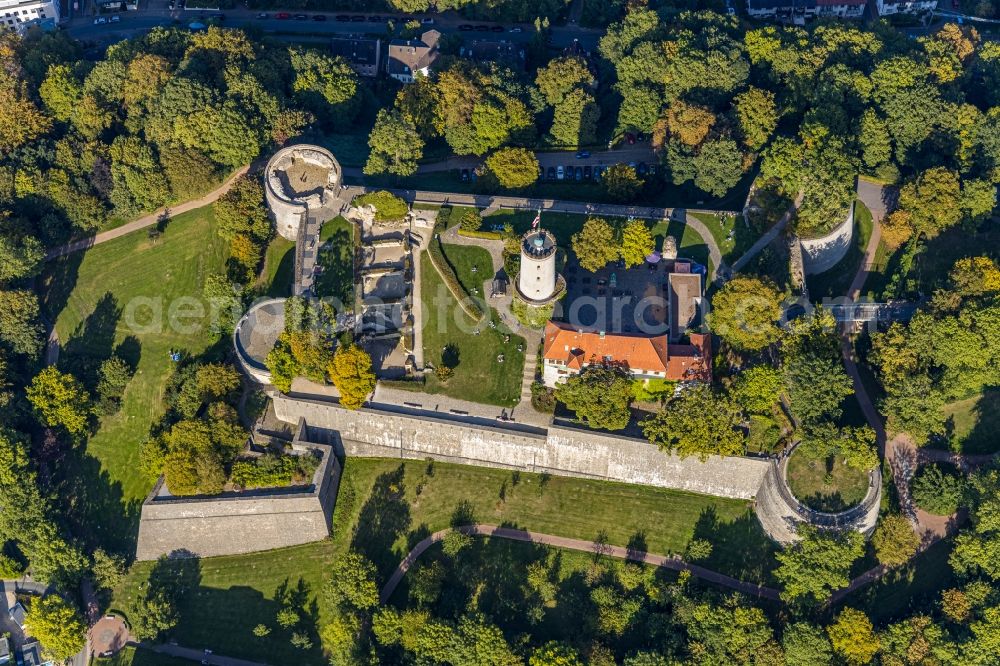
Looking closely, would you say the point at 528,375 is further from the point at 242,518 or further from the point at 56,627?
the point at 56,627

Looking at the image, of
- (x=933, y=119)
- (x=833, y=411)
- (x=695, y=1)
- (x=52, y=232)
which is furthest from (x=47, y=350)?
(x=933, y=119)

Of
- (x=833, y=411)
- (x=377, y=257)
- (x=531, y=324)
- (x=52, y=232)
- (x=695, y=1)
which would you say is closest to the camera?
(x=833, y=411)

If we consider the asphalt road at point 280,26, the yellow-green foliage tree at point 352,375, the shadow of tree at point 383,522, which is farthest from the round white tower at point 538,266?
the asphalt road at point 280,26

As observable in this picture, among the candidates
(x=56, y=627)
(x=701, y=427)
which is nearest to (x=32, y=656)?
(x=56, y=627)

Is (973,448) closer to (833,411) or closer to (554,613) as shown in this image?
(833,411)

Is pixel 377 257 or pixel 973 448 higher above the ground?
pixel 377 257

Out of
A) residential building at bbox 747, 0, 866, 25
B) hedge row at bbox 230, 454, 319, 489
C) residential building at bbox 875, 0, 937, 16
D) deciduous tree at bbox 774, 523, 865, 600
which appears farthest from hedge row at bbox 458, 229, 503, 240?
residential building at bbox 875, 0, 937, 16
